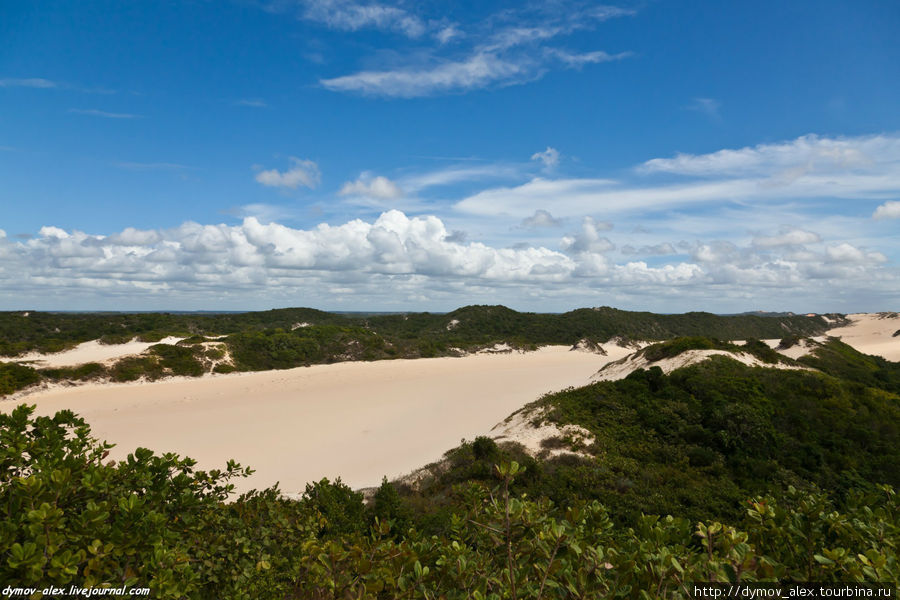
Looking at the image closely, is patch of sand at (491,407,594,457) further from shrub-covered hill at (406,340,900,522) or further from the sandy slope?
the sandy slope

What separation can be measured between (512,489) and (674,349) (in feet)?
54.0

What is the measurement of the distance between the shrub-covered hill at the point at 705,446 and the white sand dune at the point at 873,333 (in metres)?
38.6

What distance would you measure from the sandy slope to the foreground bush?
1088 centimetres

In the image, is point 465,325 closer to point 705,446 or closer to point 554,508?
point 705,446

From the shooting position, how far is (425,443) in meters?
18.2

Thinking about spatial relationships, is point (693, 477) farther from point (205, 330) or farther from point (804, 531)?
point (205, 330)

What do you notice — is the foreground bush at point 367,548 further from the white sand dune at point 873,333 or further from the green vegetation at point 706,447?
the white sand dune at point 873,333

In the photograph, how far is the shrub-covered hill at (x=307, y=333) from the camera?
3416 cm

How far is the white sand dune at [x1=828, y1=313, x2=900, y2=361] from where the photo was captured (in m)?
47.1

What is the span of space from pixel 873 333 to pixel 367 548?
9322cm

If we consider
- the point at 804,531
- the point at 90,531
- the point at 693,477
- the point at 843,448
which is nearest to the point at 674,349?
the point at 843,448

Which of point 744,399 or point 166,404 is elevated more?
point 744,399

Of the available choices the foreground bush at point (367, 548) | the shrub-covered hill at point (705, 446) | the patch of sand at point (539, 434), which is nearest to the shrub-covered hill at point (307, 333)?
the patch of sand at point (539, 434)

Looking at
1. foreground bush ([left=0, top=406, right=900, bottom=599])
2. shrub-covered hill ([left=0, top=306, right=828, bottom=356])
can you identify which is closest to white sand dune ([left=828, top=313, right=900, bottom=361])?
shrub-covered hill ([left=0, top=306, right=828, bottom=356])
